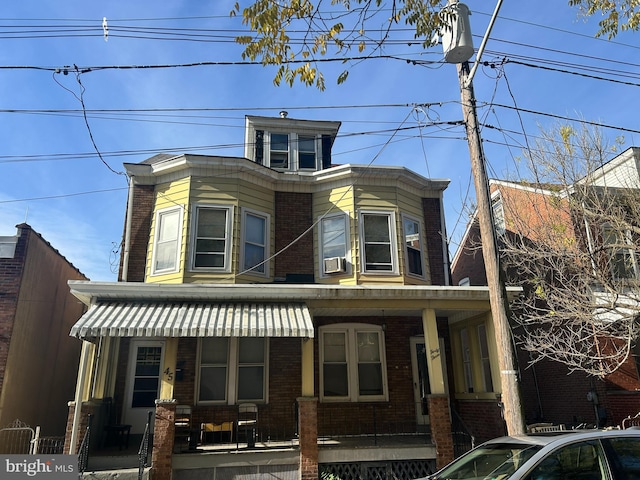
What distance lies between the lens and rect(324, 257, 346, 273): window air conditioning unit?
1296cm

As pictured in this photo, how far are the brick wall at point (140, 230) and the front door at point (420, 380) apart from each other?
306 inches

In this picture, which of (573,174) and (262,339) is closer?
(573,174)

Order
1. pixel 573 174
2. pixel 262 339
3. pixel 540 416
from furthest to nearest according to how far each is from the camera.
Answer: pixel 540 416, pixel 262 339, pixel 573 174

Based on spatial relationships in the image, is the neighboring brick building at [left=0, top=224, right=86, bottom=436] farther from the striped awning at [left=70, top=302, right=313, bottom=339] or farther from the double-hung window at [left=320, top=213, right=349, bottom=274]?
the double-hung window at [left=320, top=213, right=349, bottom=274]

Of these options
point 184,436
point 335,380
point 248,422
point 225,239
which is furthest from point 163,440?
point 225,239

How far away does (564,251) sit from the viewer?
38.0ft

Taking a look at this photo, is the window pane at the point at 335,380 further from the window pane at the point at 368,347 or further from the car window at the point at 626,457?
the car window at the point at 626,457

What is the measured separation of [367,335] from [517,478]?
340 inches

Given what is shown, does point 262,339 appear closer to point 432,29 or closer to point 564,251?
point 564,251

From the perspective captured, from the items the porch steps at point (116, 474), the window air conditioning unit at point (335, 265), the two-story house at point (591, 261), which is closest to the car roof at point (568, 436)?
the two-story house at point (591, 261)

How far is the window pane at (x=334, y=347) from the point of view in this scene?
1310 cm

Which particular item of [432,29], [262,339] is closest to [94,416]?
[262,339]

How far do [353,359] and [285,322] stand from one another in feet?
12.9

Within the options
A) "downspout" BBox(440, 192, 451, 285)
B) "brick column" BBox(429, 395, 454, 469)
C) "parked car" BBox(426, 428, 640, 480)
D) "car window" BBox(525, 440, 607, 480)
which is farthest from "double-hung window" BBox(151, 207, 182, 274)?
"car window" BBox(525, 440, 607, 480)
